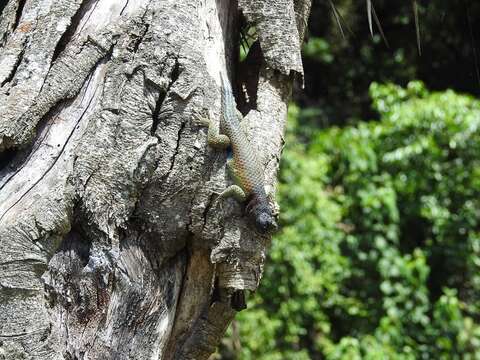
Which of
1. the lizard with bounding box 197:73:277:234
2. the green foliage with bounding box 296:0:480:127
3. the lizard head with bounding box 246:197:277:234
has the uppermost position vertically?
the green foliage with bounding box 296:0:480:127

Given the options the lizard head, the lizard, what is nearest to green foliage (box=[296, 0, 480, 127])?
the lizard

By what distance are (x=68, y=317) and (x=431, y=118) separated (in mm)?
3782

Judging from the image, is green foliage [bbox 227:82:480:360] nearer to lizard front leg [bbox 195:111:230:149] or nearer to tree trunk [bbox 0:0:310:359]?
tree trunk [bbox 0:0:310:359]

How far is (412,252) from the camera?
5691 mm

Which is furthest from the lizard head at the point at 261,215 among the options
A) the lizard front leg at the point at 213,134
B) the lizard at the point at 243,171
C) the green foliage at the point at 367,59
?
the green foliage at the point at 367,59

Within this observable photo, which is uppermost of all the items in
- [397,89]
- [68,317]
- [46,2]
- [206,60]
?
[397,89]

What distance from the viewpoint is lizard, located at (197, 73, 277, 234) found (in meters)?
1.98

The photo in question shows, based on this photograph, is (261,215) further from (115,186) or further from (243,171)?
(115,186)

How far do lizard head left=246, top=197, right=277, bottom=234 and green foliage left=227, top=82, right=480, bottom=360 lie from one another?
3093 mm

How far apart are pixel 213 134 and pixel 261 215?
24 cm

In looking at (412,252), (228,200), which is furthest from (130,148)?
(412,252)


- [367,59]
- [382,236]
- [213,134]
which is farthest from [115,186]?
[367,59]

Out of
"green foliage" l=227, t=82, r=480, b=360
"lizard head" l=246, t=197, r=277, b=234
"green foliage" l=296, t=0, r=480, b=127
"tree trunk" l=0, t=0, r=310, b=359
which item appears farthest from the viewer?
"green foliage" l=296, t=0, r=480, b=127

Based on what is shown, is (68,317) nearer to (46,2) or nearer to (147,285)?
(147,285)
